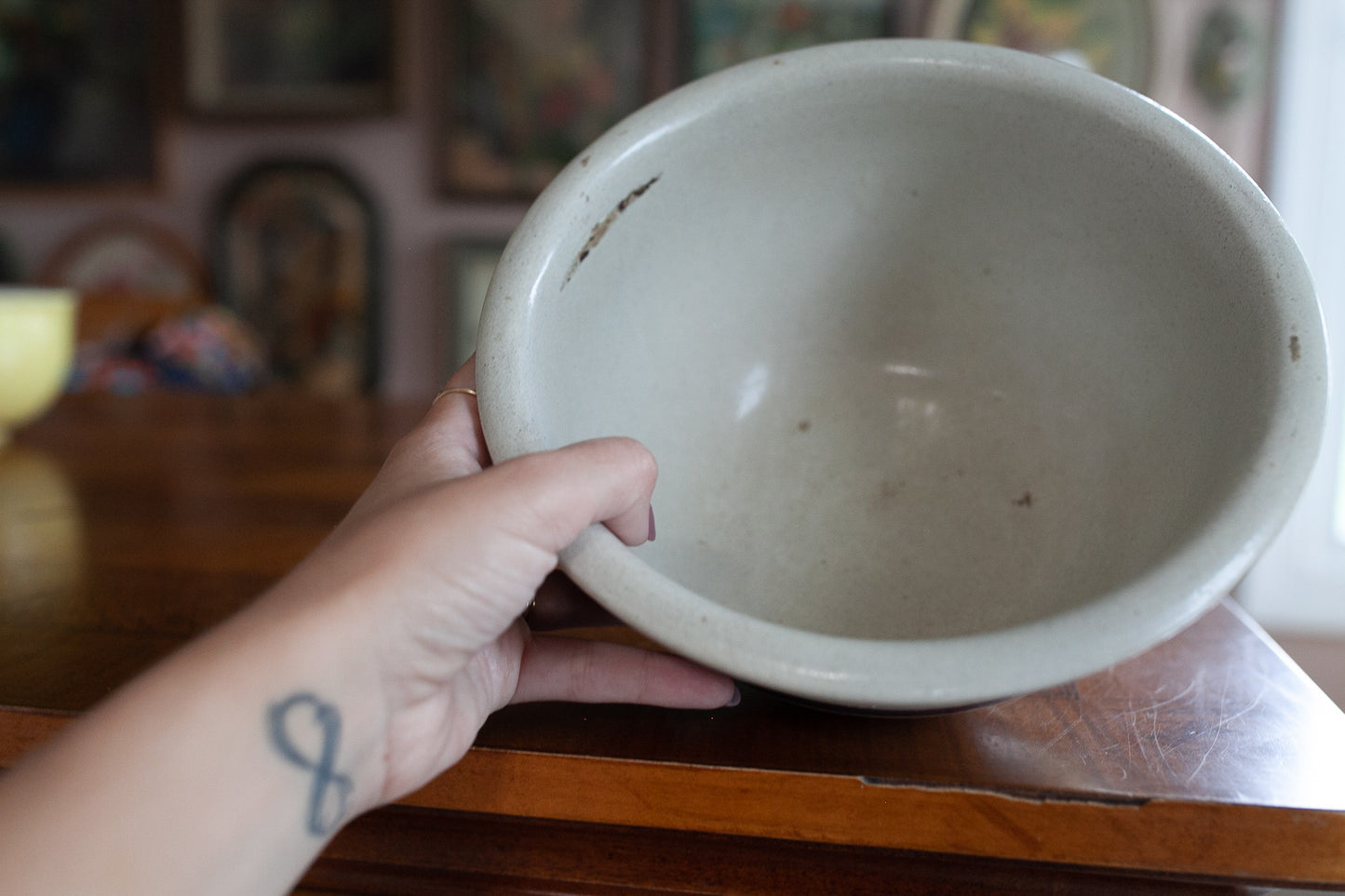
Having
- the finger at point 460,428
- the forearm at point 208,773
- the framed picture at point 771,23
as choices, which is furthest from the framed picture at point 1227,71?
the forearm at point 208,773

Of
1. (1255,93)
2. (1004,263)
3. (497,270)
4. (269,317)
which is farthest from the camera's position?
(269,317)

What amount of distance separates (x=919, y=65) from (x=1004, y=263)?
0.13 m

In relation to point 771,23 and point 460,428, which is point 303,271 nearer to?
point 771,23

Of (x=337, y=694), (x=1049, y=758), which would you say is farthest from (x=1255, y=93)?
(x=337, y=694)

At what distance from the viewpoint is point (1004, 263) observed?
0.50 metres

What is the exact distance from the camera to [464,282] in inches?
88.8

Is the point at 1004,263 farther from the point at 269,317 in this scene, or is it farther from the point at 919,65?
the point at 269,317

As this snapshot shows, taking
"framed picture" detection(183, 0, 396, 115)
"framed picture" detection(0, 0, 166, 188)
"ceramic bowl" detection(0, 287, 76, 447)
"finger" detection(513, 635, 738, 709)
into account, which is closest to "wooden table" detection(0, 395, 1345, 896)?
"finger" detection(513, 635, 738, 709)

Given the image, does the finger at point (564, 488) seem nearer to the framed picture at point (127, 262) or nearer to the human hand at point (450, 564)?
the human hand at point (450, 564)

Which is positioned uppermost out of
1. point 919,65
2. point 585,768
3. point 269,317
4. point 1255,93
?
point 1255,93

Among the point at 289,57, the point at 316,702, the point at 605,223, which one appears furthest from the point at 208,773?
the point at 289,57

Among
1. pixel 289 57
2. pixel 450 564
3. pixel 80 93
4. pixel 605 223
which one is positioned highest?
pixel 289 57

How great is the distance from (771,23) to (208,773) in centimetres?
218

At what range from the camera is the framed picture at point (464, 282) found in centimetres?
225
